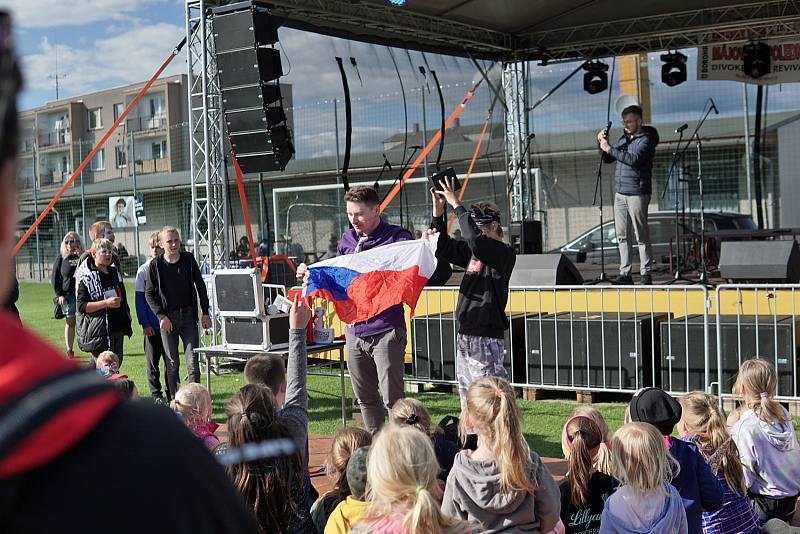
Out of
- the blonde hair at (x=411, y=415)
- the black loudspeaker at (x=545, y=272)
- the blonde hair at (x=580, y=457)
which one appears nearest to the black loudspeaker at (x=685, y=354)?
the black loudspeaker at (x=545, y=272)

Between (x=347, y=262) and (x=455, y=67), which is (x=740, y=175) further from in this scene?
(x=347, y=262)

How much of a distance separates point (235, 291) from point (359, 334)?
190 cm

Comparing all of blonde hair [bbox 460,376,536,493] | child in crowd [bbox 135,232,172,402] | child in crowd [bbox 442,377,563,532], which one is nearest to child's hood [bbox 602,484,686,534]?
child in crowd [bbox 442,377,563,532]

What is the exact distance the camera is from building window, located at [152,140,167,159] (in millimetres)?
28280

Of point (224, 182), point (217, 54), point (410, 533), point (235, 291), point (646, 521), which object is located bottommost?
point (646, 521)

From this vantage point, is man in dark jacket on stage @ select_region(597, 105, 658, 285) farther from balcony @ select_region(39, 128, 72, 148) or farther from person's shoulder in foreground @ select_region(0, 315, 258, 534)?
person's shoulder in foreground @ select_region(0, 315, 258, 534)

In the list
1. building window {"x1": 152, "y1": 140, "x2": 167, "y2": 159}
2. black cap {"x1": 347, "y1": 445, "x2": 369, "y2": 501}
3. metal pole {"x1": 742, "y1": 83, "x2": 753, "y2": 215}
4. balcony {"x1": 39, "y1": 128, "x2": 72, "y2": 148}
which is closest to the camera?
balcony {"x1": 39, "y1": 128, "x2": 72, "y2": 148}

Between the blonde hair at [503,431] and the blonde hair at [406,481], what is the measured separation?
69 centimetres

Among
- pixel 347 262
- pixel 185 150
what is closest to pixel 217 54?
pixel 347 262

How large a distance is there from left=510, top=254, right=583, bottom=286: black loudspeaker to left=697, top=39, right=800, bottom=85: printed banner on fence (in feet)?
15.5

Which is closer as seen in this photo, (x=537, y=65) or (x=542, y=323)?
(x=542, y=323)

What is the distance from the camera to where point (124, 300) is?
7703mm

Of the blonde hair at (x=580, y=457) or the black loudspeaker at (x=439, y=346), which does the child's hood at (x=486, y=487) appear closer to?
the blonde hair at (x=580, y=457)

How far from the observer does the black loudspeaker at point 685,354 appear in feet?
24.5
